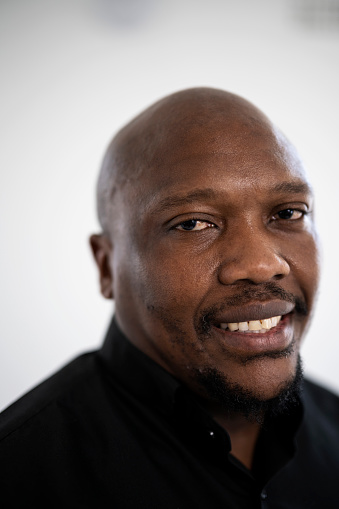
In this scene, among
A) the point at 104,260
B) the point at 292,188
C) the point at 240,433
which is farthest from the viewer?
the point at 104,260

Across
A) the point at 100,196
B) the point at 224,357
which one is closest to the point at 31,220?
the point at 100,196

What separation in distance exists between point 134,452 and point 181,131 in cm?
80

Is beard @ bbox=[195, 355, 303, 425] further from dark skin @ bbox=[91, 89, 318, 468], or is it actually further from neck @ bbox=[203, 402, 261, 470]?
neck @ bbox=[203, 402, 261, 470]

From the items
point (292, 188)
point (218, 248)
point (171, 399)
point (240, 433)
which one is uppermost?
point (292, 188)

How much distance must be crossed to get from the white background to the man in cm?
124

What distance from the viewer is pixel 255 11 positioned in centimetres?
246

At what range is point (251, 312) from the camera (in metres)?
1.01

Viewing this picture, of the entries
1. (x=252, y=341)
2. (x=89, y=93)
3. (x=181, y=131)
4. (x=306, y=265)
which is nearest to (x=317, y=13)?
(x=89, y=93)

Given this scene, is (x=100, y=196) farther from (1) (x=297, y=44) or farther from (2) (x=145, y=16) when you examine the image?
(1) (x=297, y=44)

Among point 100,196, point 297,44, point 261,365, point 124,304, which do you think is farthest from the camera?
point 297,44

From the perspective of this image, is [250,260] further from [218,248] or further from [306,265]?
[306,265]

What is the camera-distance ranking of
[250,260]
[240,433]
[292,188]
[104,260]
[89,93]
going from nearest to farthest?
→ [250,260], [292,188], [240,433], [104,260], [89,93]

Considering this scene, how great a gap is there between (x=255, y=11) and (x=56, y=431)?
7.85 feet

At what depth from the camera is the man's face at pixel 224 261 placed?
1011 millimetres
